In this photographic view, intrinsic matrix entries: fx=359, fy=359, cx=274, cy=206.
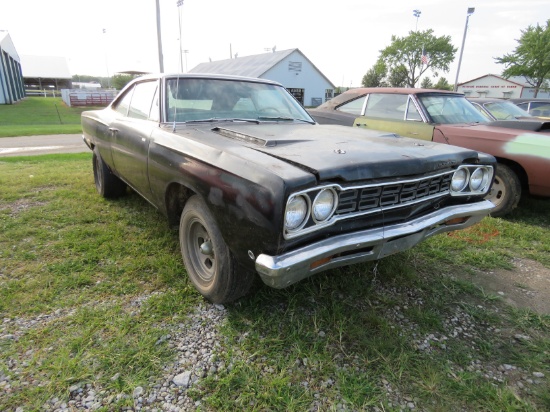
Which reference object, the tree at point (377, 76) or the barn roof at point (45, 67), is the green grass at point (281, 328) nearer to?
the tree at point (377, 76)

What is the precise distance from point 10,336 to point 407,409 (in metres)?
2.26

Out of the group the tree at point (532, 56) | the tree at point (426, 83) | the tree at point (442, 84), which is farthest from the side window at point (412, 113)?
the tree at point (426, 83)

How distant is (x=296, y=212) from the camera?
5.98 feet

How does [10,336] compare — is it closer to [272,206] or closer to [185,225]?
[185,225]

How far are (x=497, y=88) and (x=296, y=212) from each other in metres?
46.7

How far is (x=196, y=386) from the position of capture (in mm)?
1838

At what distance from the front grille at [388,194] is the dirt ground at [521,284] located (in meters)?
1.03

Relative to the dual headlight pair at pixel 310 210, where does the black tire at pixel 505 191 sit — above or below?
below

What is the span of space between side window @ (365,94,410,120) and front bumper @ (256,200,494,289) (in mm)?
3238

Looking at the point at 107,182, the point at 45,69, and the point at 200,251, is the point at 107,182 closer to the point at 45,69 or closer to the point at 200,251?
the point at 200,251

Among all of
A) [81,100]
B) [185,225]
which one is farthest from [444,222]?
[81,100]

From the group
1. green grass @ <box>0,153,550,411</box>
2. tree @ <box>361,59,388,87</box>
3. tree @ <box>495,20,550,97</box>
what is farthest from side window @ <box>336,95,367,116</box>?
tree @ <box>361,59,388,87</box>

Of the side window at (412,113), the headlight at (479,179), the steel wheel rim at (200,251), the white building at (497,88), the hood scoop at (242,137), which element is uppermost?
the white building at (497,88)

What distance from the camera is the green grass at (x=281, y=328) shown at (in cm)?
183
